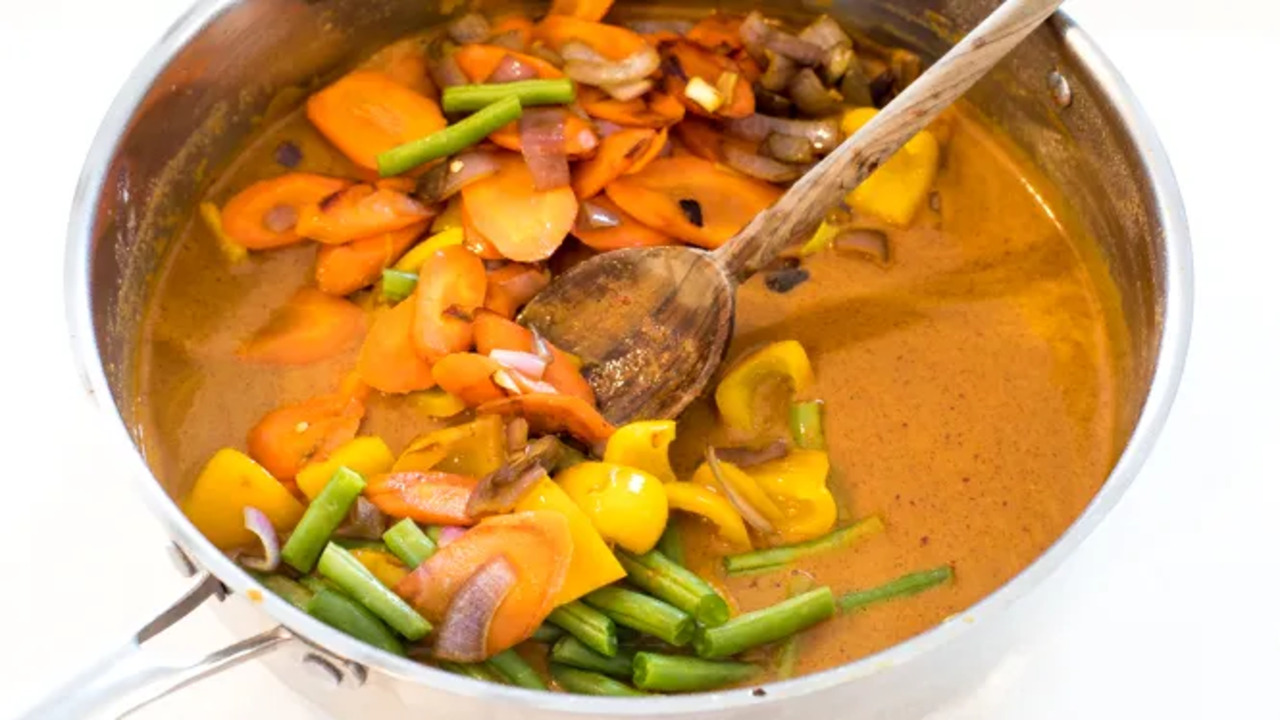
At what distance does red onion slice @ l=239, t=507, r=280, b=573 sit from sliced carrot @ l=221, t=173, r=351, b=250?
527 millimetres

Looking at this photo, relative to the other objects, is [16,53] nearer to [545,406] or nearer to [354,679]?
[545,406]

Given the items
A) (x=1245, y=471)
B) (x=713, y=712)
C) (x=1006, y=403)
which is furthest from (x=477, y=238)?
(x=1245, y=471)

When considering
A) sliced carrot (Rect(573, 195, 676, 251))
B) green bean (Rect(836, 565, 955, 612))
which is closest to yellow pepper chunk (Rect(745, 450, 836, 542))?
green bean (Rect(836, 565, 955, 612))

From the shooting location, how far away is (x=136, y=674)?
4.58 ft

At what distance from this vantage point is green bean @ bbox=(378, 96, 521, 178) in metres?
2.22

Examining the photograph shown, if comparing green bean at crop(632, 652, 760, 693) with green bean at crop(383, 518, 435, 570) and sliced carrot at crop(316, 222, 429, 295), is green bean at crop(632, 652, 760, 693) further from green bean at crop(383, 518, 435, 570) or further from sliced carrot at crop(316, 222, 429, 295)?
sliced carrot at crop(316, 222, 429, 295)

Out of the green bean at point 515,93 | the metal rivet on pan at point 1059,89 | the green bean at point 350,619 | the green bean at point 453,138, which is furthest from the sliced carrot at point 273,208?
the metal rivet on pan at point 1059,89

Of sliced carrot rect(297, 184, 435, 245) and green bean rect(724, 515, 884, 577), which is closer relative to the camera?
green bean rect(724, 515, 884, 577)

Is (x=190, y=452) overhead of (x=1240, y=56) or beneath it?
beneath

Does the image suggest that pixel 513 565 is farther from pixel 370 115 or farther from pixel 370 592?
pixel 370 115

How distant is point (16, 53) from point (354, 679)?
161 cm

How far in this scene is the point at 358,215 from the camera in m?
2.19

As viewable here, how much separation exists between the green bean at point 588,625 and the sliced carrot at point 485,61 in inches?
37.2

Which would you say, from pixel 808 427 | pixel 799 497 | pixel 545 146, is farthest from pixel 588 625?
pixel 545 146
